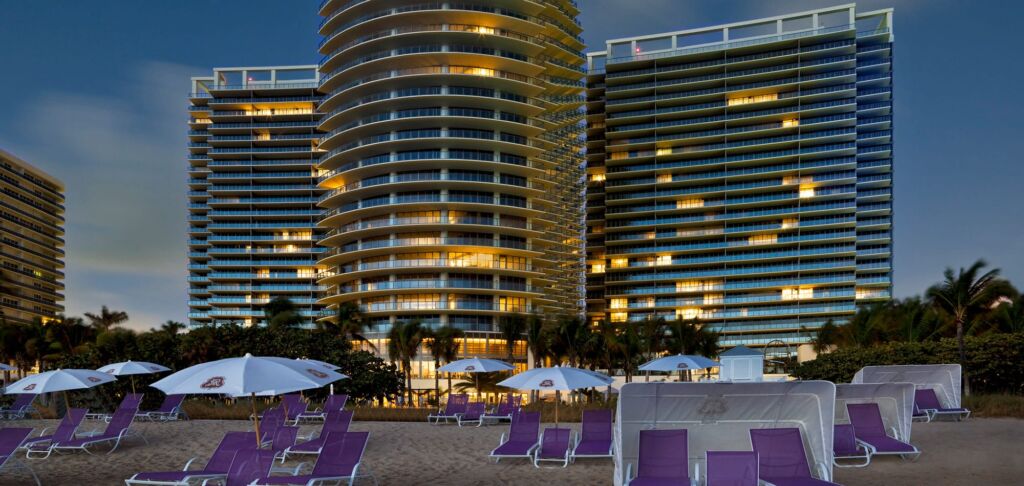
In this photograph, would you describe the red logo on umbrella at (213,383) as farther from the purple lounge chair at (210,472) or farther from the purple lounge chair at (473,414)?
the purple lounge chair at (473,414)

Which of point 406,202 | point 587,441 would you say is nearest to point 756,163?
point 406,202

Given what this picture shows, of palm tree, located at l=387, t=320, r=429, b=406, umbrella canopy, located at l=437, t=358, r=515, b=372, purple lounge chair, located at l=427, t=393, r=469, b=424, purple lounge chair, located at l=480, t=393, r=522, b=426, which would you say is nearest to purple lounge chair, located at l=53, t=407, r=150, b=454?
purple lounge chair, located at l=427, t=393, r=469, b=424

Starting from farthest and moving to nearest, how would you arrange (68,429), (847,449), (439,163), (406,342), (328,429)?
(439,163) < (406,342) < (68,429) < (328,429) < (847,449)

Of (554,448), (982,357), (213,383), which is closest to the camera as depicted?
(213,383)

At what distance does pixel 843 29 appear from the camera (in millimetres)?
93438

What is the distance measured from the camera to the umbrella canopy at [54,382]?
551 inches

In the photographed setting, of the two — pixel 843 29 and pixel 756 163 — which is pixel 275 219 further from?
pixel 843 29

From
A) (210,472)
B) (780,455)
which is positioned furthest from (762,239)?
(210,472)

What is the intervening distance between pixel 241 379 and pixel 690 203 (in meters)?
92.7

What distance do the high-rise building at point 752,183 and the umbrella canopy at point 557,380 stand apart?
258 feet

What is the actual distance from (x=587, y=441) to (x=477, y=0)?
68159 mm

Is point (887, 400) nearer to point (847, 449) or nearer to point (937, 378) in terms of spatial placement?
point (847, 449)

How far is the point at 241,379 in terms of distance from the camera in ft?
31.6

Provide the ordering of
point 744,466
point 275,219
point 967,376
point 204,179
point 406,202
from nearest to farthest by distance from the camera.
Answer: point 744,466 → point 967,376 → point 406,202 → point 275,219 → point 204,179
